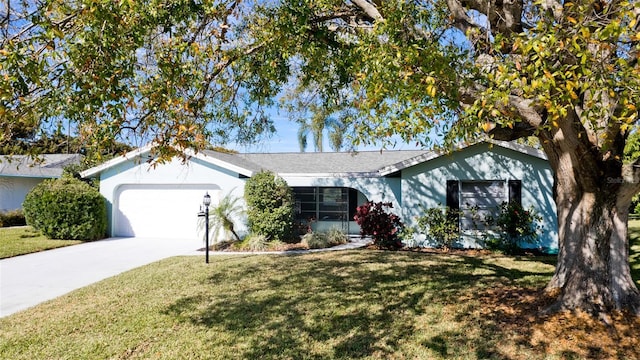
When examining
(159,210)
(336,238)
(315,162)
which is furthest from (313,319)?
(315,162)

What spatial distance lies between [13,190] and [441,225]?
25.1 m

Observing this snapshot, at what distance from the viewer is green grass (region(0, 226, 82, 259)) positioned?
12931 mm

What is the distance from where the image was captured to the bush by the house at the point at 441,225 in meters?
13.6

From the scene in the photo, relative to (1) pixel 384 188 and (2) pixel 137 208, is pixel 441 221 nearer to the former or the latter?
(1) pixel 384 188

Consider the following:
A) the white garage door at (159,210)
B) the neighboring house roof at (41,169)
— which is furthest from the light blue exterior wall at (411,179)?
the neighboring house roof at (41,169)

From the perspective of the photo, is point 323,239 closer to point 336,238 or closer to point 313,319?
point 336,238

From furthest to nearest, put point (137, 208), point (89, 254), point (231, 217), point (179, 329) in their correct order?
point (137, 208) < point (231, 217) < point (89, 254) < point (179, 329)

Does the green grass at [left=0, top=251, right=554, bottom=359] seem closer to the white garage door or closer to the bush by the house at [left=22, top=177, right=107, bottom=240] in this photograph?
the white garage door

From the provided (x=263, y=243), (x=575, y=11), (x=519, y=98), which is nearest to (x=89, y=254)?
(x=263, y=243)

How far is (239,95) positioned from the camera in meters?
9.38

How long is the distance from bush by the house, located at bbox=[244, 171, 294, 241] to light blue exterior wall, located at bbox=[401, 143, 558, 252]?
4.31 meters

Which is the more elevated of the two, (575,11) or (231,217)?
(575,11)

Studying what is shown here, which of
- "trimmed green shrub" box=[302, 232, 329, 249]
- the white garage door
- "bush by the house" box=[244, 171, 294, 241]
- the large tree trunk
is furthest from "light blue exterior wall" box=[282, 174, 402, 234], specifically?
the large tree trunk

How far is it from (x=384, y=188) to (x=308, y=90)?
5.51 m
